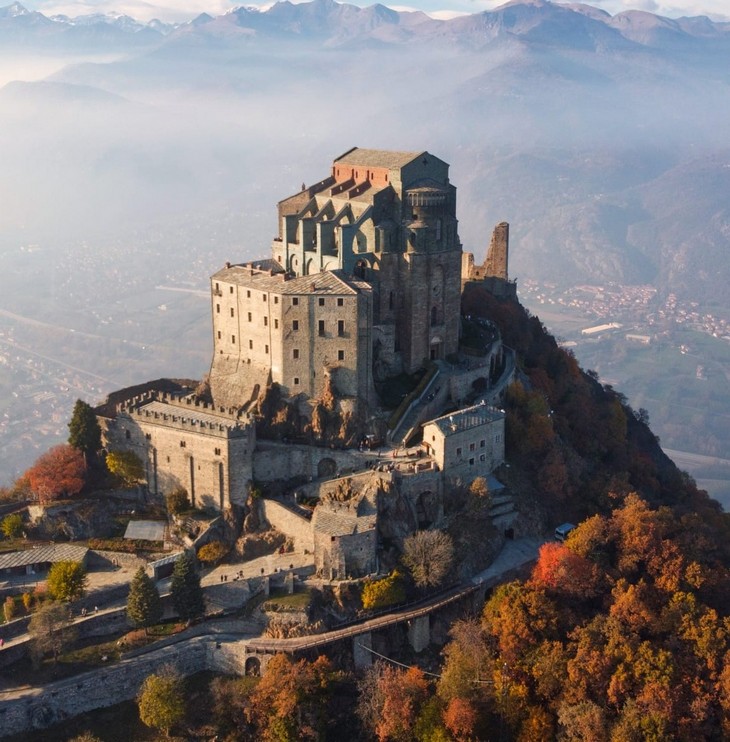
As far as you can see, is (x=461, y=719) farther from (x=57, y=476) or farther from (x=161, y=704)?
(x=57, y=476)

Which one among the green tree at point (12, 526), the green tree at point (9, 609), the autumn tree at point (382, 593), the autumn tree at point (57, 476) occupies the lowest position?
the green tree at point (9, 609)

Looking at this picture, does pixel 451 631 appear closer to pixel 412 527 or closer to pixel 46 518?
pixel 412 527

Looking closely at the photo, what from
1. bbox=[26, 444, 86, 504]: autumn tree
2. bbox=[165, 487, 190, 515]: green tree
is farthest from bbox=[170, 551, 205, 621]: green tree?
bbox=[26, 444, 86, 504]: autumn tree

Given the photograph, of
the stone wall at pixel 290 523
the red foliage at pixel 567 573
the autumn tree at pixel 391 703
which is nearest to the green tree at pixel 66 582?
the stone wall at pixel 290 523

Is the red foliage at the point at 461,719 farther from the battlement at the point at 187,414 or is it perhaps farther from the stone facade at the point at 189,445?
the battlement at the point at 187,414

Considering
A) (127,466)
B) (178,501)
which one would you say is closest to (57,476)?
(127,466)

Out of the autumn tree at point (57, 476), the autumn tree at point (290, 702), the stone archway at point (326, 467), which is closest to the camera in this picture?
the autumn tree at point (290, 702)
